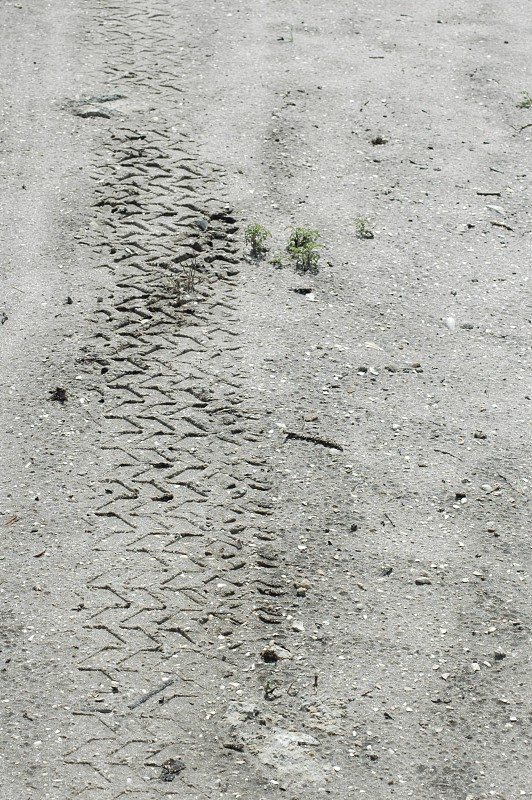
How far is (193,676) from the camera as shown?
365cm

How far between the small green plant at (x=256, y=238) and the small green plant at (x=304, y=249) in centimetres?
14

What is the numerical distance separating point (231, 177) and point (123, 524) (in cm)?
301

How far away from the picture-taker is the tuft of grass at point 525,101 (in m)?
7.45

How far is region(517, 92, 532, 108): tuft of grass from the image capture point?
293 inches

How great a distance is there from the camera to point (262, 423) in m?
4.74

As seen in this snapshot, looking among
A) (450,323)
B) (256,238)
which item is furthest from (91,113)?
(450,323)

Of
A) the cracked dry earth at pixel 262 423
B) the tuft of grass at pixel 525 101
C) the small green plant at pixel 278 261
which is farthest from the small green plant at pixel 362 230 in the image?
the tuft of grass at pixel 525 101

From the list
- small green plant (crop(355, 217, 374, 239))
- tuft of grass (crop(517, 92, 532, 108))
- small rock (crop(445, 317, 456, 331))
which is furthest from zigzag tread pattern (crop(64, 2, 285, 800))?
tuft of grass (crop(517, 92, 532, 108))

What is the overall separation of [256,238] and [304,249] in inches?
12.2

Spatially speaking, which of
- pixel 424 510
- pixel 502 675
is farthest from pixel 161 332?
pixel 502 675

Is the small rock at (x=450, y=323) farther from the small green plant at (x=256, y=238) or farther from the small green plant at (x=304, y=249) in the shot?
the small green plant at (x=256, y=238)

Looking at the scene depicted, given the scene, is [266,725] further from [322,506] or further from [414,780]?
[322,506]

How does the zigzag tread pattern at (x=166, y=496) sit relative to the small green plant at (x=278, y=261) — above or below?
below

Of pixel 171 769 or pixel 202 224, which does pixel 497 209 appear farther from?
pixel 171 769
